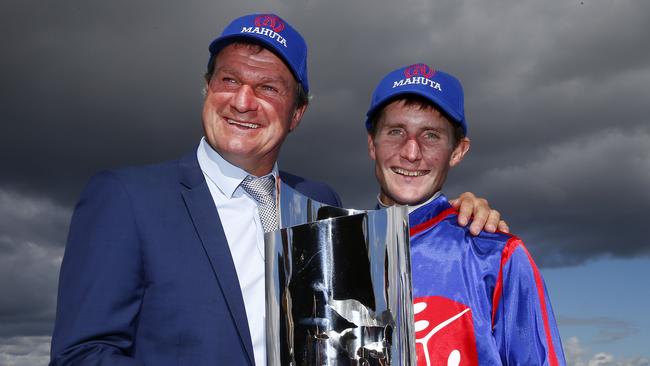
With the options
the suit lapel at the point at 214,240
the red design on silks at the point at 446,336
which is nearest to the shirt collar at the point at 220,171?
the suit lapel at the point at 214,240

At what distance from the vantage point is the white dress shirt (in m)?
3.67

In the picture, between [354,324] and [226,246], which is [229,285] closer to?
[226,246]

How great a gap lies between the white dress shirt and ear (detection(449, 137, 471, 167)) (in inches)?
64.7

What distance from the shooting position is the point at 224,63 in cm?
445

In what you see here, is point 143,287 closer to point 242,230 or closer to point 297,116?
point 242,230

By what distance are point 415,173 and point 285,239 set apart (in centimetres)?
188

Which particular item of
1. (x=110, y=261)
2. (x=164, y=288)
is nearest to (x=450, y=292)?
(x=164, y=288)

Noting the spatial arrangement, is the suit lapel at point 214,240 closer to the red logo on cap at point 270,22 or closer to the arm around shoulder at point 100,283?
the arm around shoulder at point 100,283

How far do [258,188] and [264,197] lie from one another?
85 mm

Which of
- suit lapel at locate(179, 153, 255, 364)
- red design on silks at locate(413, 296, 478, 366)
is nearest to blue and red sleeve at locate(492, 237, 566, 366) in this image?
red design on silks at locate(413, 296, 478, 366)

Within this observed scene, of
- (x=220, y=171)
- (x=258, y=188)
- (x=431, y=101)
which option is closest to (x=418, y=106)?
(x=431, y=101)

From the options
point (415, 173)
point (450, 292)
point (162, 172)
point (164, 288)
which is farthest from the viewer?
point (415, 173)

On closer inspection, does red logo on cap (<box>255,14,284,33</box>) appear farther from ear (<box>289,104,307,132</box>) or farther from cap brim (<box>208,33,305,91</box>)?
ear (<box>289,104,307,132</box>)

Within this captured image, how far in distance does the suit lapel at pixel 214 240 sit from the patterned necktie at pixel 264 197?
370mm
